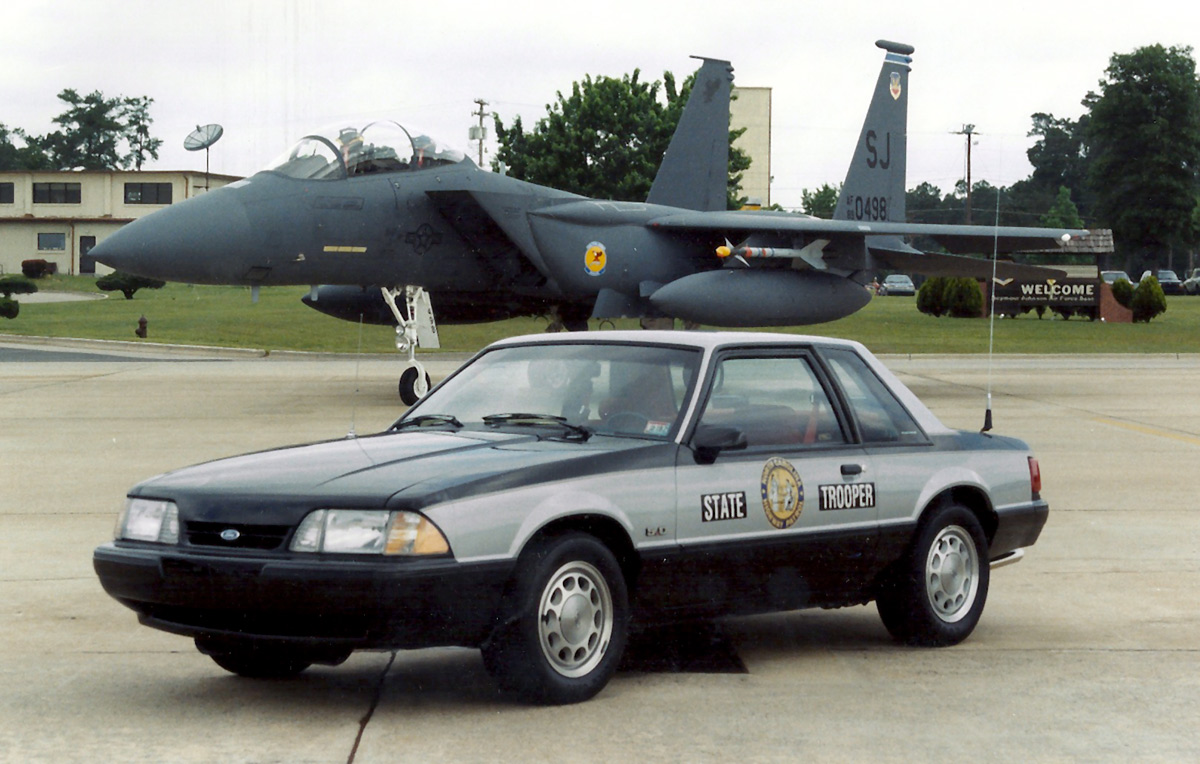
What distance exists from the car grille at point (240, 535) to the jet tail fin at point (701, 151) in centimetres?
2156

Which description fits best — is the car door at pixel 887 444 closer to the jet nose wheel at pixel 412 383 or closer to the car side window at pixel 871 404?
the car side window at pixel 871 404

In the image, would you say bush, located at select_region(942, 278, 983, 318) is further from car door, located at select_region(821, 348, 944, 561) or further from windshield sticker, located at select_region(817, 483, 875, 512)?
windshield sticker, located at select_region(817, 483, 875, 512)

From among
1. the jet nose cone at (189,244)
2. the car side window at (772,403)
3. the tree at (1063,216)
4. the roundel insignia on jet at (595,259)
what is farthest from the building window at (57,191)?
the car side window at (772,403)

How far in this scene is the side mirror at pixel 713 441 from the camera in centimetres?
610

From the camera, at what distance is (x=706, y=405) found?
21.1 ft

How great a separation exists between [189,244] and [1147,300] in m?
44.1

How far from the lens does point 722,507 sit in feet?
20.5

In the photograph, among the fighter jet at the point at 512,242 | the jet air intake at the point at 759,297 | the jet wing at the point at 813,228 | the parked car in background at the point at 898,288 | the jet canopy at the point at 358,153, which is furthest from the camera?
the parked car in background at the point at 898,288

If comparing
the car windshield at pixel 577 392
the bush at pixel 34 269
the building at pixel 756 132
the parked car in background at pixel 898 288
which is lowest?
the car windshield at pixel 577 392

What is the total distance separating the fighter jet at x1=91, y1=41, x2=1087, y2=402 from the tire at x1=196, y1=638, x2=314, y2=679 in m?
12.7

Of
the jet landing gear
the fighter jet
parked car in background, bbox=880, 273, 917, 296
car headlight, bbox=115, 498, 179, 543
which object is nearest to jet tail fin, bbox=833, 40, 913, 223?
the fighter jet

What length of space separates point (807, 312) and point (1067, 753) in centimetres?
1945

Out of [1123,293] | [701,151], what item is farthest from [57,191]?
[701,151]

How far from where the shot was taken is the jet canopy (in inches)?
767
